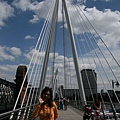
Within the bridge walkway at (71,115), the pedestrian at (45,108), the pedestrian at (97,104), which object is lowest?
the pedestrian at (45,108)

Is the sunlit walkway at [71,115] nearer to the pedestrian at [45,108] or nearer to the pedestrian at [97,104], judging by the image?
the pedestrian at [97,104]

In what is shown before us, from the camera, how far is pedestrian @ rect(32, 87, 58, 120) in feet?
10.5

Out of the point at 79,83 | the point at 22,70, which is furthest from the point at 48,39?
the point at 79,83

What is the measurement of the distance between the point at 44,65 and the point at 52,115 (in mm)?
12842

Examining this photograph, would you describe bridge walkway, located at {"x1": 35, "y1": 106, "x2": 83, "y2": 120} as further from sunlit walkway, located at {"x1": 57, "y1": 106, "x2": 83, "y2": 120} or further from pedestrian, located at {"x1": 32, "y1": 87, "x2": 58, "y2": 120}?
pedestrian, located at {"x1": 32, "y1": 87, "x2": 58, "y2": 120}

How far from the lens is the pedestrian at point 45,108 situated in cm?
319

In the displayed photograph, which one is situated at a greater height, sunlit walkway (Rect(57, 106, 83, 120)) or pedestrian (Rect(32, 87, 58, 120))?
sunlit walkway (Rect(57, 106, 83, 120))

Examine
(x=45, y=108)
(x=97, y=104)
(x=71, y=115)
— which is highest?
(x=71, y=115)

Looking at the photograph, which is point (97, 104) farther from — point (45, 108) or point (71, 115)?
point (71, 115)

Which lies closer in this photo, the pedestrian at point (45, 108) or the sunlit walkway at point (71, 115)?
the pedestrian at point (45, 108)

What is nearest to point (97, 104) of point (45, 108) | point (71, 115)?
point (45, 108)

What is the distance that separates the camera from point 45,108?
3.23 meters

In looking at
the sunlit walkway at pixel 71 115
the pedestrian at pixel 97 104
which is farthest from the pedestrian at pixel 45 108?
the sunlit walkway at pixel 71 115

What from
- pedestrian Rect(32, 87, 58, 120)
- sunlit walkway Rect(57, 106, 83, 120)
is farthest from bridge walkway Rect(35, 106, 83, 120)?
pedestrian Rect(32, 87, 58, 120)
